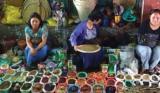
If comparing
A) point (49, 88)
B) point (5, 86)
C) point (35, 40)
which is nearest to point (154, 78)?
point (49, 88)

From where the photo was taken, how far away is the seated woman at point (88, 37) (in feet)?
8.87

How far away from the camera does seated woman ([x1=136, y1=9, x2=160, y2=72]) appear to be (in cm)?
271

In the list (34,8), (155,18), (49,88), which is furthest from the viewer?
(34,8)

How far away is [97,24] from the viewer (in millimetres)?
2812

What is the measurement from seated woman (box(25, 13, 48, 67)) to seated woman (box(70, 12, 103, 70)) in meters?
0.26

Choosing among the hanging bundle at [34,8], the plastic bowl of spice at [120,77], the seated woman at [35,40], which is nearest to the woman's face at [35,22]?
the seated woman at [35,40]

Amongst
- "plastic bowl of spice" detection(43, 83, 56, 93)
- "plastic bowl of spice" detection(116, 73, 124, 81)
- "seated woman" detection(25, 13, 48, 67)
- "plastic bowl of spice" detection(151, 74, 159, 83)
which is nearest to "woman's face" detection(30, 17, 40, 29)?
"seated woman" detection(25, 13, 48, 67)

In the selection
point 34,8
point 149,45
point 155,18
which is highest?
point 34,8

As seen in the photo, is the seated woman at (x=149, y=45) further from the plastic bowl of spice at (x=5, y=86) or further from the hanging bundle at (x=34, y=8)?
the plastic bowl of spice at (x=5, y=86)

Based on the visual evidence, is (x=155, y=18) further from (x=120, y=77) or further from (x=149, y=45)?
(x=120, y=77)

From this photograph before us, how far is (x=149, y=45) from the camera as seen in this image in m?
2.76

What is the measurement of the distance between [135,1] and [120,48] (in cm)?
50

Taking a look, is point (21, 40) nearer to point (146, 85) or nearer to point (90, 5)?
point (90, 5)

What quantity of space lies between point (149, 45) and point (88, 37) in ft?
1.81
